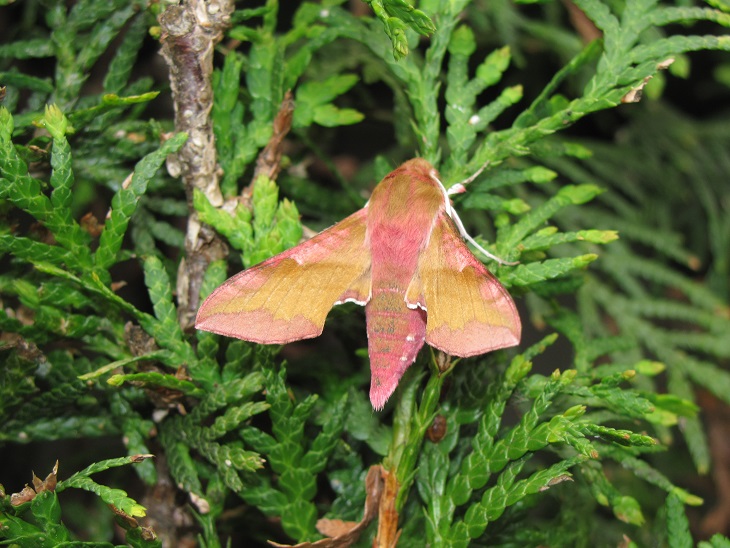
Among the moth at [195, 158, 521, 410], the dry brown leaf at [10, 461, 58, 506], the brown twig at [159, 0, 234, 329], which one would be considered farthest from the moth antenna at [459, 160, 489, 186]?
the dry brown leaf at [10, 461, 58, 506]

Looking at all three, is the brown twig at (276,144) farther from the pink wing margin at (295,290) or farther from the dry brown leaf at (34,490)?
the dry brown leaf at (34,490)

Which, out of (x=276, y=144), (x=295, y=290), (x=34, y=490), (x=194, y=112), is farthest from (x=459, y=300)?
(x=34, y=490)

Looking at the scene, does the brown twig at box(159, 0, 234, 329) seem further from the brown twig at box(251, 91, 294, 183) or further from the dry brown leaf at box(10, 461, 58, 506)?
the dry brown leaf at box(10, 461, 58, 506)

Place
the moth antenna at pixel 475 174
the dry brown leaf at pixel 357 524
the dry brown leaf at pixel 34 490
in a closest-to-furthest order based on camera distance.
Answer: the dry brown leaf at pixel 34 490, the dry brown leaf at pixel 357 524, the moth antenna at pixel 475 174

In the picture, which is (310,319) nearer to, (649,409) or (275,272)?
(275,272)

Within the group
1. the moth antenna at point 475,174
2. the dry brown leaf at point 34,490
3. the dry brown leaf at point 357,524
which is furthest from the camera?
the moth antenna at point 475,174

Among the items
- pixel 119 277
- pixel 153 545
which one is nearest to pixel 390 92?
pixel 119 277

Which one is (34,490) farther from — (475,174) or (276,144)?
(475,174)

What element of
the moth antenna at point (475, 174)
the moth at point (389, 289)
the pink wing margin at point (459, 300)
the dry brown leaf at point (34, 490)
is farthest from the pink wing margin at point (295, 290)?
the dry brown leaf at point (34, 490)
